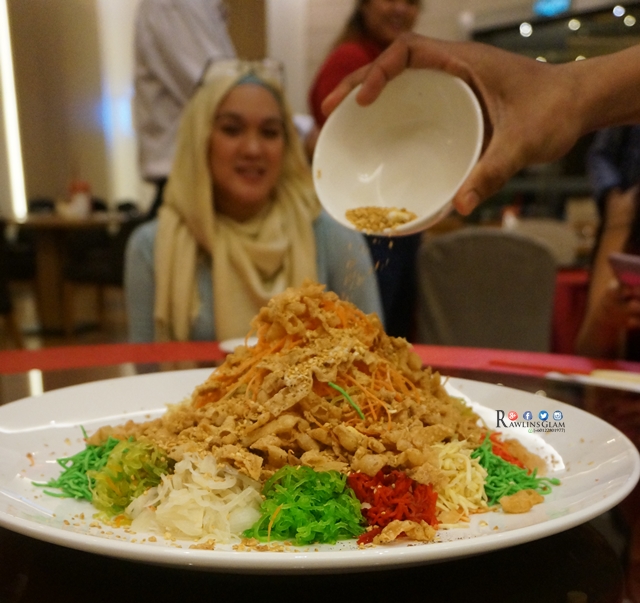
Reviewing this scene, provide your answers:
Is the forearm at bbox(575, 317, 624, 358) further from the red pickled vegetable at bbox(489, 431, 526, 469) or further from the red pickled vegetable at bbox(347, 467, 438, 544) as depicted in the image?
the red pickled vegetable at bbox(347, 467, 438, 544)

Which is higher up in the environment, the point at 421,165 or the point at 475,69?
the point at 475,69

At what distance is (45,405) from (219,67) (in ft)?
5.59

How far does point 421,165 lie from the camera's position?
115 centimetres

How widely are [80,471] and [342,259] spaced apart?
1640mm

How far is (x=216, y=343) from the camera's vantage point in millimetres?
1622

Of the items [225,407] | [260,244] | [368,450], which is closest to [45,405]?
[225,407]

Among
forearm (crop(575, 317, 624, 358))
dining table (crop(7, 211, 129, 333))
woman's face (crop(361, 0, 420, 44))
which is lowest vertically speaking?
dining table (crop(7, 211, 129, 333))

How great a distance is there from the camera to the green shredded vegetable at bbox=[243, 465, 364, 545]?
24.0 inches

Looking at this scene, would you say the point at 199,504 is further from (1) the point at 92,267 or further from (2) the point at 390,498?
(1) the point at 92,267

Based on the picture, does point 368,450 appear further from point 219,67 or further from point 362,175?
point 219,67

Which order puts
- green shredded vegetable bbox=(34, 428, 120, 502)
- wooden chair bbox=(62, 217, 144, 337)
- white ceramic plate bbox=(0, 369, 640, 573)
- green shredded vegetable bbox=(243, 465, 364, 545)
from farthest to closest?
wooden chair bbox=(62, 217, 144, 337)
green shredded vegetable bbox=(34, 428, 120, 502)
green shredded vegetable bbox=(243, 465, 364, 545)
white ceramic plate bbox=(0, 369, 640, 573)

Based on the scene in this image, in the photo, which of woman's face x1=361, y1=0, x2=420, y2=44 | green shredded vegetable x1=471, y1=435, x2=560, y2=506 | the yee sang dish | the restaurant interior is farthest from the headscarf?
green shredded vegetable x1=471, y1=435, x2=560, y2=506

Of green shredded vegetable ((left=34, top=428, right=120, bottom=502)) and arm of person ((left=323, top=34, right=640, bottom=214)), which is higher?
arm of person ((left=323, top=34, right=640, bottom=214))

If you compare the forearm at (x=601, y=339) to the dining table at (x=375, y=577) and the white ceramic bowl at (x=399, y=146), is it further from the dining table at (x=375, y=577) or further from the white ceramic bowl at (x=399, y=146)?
the dining table at (x=375, y=577)
